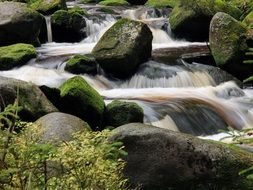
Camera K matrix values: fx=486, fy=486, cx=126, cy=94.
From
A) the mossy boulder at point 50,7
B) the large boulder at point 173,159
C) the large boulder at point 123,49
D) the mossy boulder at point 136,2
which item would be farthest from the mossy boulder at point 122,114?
the mossy boulder at point 136,2

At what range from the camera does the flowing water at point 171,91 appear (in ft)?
39.1

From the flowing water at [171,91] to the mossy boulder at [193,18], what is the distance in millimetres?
3609

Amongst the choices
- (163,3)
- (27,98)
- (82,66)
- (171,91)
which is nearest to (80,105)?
(27,98)

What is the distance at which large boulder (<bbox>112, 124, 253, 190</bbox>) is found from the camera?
7.43 metres

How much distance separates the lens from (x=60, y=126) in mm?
7625

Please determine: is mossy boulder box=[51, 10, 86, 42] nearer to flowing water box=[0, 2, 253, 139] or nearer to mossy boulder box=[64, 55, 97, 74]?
flowing water box=[0, 2, 253, 139]

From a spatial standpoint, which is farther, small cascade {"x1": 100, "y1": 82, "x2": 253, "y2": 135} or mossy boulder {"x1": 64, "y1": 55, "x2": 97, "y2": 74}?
mossy boulder {"x1": 64, "y1": 55, "x2": 97, "y2": 74}

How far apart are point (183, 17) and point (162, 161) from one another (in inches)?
497

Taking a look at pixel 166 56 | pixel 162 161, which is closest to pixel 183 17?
pixel 166 56

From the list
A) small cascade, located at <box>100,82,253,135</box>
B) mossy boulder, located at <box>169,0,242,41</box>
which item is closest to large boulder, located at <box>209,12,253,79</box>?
small cascade, located at <box>100,82,253,135</box>

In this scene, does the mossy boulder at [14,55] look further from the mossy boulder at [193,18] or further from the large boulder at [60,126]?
the large boulder at [60,126]

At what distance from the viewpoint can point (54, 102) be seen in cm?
1075

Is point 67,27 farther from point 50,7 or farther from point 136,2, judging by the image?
point 136,2

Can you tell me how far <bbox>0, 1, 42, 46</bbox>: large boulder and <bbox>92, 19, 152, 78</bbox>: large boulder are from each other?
3.55 meters
